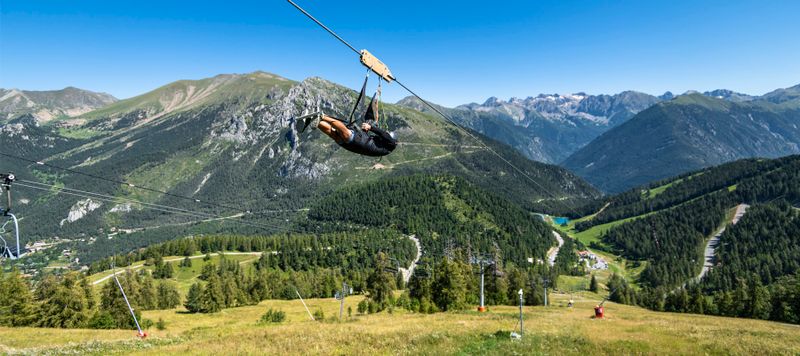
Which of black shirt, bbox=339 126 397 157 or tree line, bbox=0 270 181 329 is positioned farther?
tree line, bbox=0 270 181 329

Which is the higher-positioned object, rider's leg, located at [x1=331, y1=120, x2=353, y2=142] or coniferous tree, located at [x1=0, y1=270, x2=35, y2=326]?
rider's leg, located at [x1=331, y1=120, x2=353, y2=142]

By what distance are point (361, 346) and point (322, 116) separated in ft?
52.0

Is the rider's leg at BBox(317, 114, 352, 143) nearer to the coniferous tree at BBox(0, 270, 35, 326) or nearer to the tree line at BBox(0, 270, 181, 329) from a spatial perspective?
the tree line at BBox(0, 270, 181, 329)

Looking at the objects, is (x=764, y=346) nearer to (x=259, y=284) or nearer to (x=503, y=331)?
(x=503, y=331)

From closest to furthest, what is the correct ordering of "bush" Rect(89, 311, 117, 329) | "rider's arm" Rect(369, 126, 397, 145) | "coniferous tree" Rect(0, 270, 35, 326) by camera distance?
"rider's arm" Rect(369, 126, 397, 145)
"bush" Rect(89, 311, 117, 329)
"coniferous tree" Rect(0, 270, 35, 326)

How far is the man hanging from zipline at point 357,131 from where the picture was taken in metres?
18.6

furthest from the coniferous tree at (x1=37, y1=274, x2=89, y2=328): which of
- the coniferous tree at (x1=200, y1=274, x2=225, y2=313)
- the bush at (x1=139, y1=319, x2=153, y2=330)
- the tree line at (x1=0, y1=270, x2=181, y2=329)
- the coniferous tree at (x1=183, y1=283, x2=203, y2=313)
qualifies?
the coniferous tree at (x1=183, y1=283, x2=203, y2=313)

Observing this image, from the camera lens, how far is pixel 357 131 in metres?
19.4

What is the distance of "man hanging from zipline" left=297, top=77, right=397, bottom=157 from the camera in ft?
61.1

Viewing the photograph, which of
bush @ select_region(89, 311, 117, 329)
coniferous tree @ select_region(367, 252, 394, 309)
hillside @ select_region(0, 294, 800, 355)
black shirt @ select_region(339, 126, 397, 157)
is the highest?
black shirt @ select_region(339, 126, 397, 157)

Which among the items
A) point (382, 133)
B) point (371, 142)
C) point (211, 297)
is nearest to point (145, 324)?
point (211, 297)

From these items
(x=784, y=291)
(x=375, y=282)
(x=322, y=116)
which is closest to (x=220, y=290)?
(x=375, y=282)

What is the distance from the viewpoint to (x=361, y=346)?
26.5m

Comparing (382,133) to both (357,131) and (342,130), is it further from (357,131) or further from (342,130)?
(342,130)
